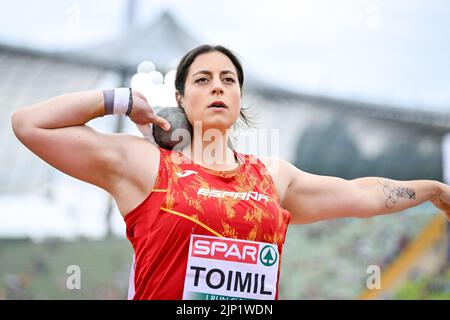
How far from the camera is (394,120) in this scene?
9805 mm

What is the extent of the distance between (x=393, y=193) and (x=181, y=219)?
1.03m

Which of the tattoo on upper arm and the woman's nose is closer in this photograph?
the woman's nose

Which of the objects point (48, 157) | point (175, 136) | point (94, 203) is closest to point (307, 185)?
point (175, 136)

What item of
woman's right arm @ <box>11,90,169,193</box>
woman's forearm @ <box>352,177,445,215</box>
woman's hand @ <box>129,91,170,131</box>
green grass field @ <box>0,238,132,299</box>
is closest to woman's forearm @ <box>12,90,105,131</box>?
woman's right arm @ <box>11,90,169,193</box>

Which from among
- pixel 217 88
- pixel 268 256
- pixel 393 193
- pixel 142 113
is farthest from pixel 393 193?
pixel 142 113

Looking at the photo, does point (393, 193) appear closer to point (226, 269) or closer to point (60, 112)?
point (226, 269)

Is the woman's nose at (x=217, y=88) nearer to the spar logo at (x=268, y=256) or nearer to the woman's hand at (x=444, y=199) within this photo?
the spar logo at (x=268, y=256)

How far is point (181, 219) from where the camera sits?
6.32 ft

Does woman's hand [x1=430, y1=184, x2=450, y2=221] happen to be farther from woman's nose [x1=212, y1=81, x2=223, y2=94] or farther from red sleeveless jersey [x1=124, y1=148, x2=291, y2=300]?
woman's nose [x1=212, y1=81, x2=223, y2=94]

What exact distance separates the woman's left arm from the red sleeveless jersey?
0.27 m

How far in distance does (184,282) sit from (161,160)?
422 mm

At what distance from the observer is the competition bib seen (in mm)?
1939

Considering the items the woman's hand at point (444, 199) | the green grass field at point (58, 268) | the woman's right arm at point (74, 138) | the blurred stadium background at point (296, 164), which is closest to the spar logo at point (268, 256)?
the woman's right arm at point (74, 138)

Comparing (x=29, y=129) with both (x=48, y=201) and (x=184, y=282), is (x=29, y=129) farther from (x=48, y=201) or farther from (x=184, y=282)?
(x=48, y=201)
